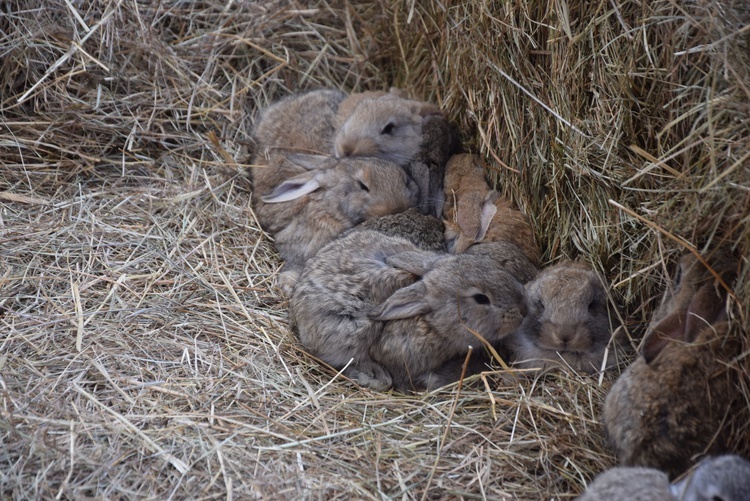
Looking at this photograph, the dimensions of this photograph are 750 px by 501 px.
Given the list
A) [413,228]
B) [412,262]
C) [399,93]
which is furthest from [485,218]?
[399,93]

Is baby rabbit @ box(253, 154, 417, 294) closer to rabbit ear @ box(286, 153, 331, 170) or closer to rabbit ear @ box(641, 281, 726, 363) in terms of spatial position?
rabbit ear @ box(286, 153, 331, 170)

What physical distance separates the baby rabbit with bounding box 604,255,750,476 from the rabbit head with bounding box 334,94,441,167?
7.90ft

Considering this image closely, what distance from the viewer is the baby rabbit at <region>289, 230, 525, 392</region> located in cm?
403

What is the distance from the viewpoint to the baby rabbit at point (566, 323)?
155 inches

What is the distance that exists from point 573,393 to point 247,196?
2.75m

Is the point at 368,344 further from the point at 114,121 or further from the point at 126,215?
the point at 114,121

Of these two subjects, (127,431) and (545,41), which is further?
(545,41)

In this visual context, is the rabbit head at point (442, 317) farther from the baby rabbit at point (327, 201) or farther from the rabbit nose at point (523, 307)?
the baby rabbit at point (327, 201)

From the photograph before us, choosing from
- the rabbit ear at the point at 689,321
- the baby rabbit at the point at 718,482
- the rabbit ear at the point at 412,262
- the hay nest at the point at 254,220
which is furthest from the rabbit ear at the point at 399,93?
the baby rabbit at the point at 718,482

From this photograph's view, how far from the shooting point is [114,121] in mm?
5480

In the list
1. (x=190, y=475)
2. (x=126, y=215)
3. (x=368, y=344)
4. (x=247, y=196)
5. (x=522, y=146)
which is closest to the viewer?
(x=190, y=475)

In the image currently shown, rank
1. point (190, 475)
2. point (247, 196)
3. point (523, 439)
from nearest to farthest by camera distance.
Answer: point (190, 475) → point (523, 439) → point (247, 196)

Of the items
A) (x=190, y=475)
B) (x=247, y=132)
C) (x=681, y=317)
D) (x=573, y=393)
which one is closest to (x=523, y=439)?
(x=573, y=393)

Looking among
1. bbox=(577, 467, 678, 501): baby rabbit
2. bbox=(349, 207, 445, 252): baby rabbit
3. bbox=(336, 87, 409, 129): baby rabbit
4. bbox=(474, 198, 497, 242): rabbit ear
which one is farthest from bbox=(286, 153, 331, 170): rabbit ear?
bbox=(577, 467, 678, 501): baby rabbit
